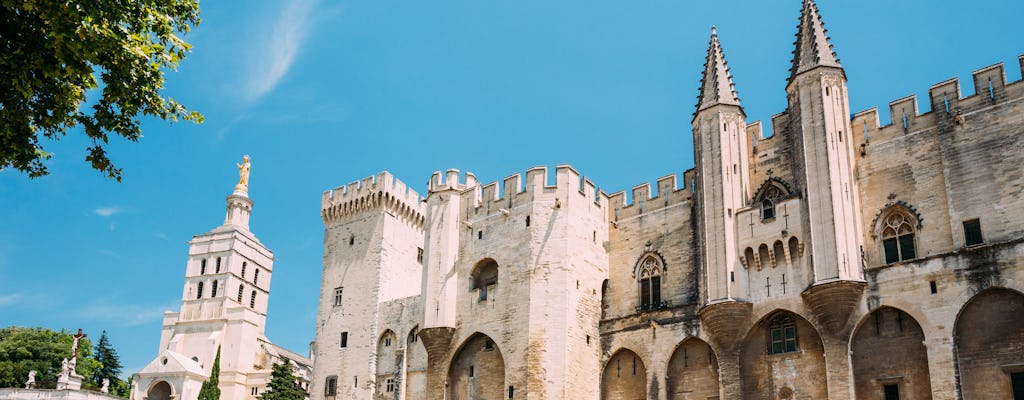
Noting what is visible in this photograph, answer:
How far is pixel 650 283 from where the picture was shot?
34.1 meters

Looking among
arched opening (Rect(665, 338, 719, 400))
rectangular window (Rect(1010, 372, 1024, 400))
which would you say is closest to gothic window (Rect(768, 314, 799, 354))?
arched opening (Rect(665, 338, 719, 400))

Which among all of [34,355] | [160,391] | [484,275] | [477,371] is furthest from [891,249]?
[34,355]

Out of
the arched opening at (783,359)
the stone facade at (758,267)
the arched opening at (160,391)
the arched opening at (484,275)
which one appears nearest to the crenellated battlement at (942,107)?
the stone facade at (758,267)

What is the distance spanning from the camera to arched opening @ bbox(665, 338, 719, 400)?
30.5m

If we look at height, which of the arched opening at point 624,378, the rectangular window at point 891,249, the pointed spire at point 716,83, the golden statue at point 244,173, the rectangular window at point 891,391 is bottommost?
the rectangular window at point 891,391

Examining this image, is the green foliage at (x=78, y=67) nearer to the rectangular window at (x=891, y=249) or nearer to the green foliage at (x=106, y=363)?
the rectangular window at (x=891, y=249)

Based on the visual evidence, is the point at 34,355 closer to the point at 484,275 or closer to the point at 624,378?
the point at 484,275

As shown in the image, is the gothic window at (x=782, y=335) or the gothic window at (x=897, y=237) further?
the gothic window at (x=782, y=335)

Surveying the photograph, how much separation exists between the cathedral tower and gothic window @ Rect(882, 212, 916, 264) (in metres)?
4.70

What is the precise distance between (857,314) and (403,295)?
75.1ft

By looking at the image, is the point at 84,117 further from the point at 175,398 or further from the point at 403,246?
the point at 175,398

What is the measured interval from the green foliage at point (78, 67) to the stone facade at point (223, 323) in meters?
37.5

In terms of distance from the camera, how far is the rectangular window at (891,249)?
1115 inches

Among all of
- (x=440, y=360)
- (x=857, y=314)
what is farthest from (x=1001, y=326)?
(x=440, y=360)
